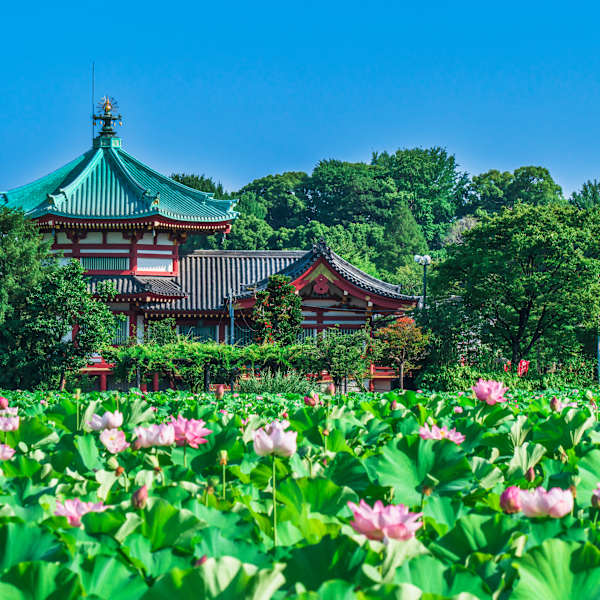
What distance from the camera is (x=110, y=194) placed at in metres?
21.5

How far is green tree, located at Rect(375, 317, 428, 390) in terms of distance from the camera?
1672 cm

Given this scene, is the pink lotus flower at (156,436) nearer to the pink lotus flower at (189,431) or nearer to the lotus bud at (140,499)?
the pink lotus flower at (189,431)

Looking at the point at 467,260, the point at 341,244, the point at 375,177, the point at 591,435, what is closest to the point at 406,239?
the point at 341,244

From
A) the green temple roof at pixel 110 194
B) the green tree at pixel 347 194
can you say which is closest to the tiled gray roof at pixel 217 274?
the green temple roof at pixel 110 194

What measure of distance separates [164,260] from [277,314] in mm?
6958

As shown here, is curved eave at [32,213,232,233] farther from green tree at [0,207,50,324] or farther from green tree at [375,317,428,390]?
green tree at [375,317,428,390]

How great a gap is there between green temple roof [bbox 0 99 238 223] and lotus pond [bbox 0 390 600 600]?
58.1 feet

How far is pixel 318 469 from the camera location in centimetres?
270

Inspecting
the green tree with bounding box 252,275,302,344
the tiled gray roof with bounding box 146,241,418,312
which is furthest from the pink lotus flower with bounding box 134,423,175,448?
the tiled gray roof with bounding box 146,241,418,312

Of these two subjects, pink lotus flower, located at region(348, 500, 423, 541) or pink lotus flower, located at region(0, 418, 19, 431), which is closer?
A: pink lotus flower, located at region(348, 500, 423, 541)

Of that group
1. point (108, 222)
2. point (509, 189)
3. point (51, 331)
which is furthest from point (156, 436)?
point (509, 189)

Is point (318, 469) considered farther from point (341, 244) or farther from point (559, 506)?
point (341, 244)

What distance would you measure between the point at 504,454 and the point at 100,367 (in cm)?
1649

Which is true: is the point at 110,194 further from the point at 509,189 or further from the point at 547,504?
the point at 509,189
